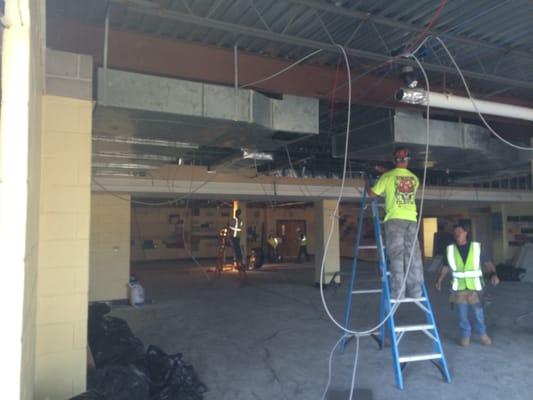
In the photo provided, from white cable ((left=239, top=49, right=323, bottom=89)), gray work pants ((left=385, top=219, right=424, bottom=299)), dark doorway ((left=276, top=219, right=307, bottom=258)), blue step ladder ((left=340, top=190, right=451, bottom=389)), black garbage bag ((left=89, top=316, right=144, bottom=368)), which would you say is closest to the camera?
white cable ((left=239, top=49, right=323, bottom=89))

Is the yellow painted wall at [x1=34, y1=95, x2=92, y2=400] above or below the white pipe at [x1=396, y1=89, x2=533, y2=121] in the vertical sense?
below

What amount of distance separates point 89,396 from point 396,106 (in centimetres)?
390

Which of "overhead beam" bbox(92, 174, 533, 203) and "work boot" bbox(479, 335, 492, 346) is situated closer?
"work boot" bbox(479, 335, 492, 346)

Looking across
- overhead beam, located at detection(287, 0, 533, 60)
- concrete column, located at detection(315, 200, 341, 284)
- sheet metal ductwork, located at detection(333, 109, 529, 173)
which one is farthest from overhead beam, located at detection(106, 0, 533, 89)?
concrete column, located at detection(315, 200, 341, 284)

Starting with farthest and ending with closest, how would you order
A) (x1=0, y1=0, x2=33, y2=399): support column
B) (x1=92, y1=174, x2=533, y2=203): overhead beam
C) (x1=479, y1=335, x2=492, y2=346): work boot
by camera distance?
(x1=92, y1=174, x2=533, y2=203): overhead beam < (x1=479, y1=335, x2=492, y2=346): work boot < (x1=0, y1=0, x2=33, y2=399): support column

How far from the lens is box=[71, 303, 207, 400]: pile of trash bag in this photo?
10.1 feet

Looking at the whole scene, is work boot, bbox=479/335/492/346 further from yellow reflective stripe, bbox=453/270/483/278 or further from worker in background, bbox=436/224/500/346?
yellow reflective stripe, bbox=453/270/483/278

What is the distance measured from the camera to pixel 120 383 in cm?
310

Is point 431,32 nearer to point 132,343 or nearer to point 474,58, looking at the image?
point 474,58

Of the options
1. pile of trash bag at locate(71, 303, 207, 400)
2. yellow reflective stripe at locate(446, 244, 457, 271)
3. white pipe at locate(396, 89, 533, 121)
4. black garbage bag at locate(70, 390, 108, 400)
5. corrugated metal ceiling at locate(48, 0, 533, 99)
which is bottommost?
pile of trash bag at locate(71, 303, 207, 400)

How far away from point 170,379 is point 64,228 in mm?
1606

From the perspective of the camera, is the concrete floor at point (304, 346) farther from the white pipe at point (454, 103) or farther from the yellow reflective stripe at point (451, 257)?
the white pipe at point (454, 103)

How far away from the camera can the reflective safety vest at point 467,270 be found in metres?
5.05

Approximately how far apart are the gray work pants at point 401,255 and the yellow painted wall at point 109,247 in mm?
6257
